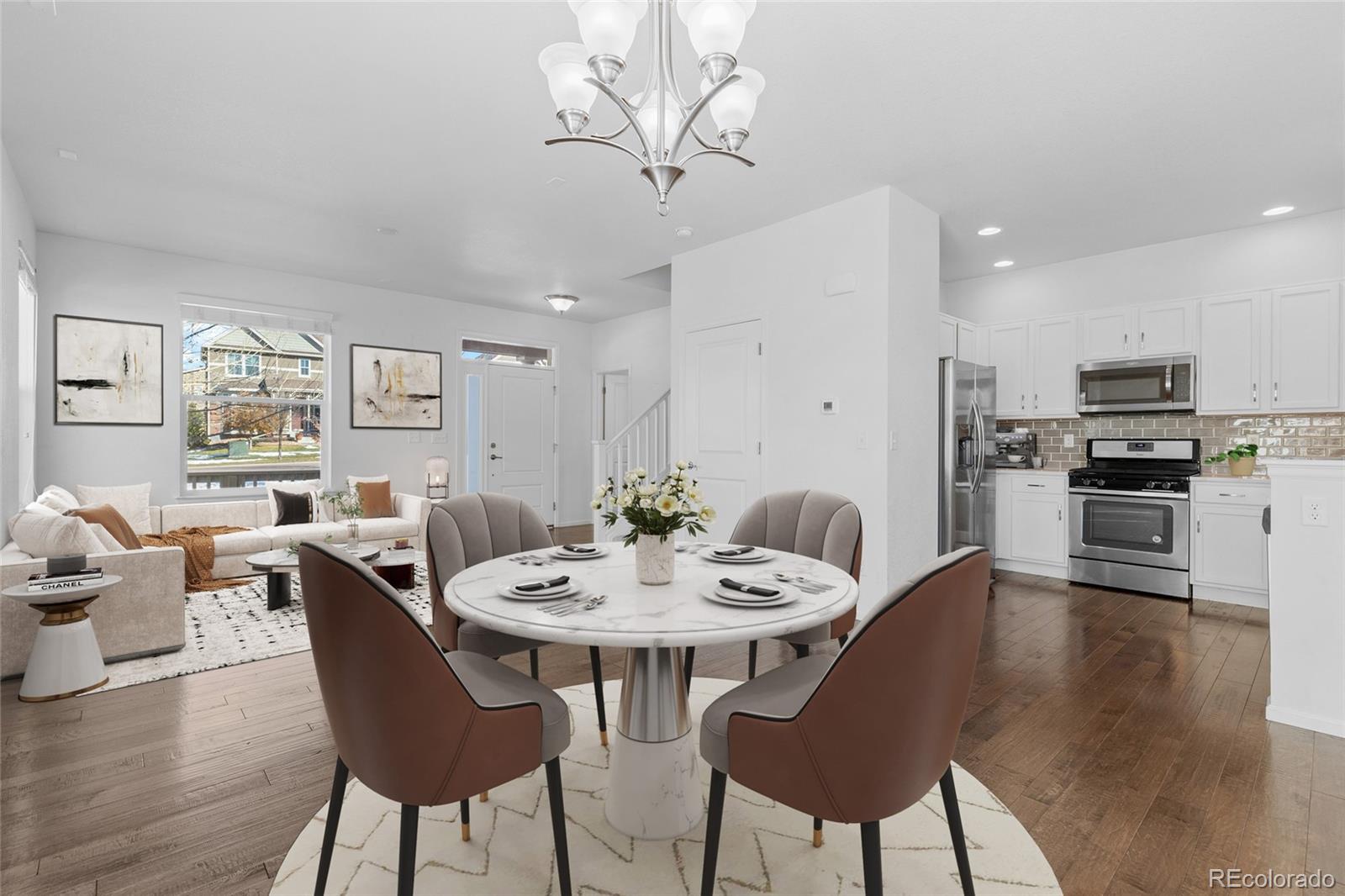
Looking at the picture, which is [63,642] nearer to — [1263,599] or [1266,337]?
[1263,599]

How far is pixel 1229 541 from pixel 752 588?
176 inches

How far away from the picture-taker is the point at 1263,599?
421 cm

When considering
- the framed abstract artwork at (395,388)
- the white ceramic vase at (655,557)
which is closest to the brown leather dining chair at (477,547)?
the white ceramic vase at (655,557)

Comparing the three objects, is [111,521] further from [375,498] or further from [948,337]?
[948,337]

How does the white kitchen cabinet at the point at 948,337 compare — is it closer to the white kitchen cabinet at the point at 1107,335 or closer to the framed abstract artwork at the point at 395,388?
the white kitchen cabinet at the point at 1107,335

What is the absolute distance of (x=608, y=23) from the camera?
1710mm

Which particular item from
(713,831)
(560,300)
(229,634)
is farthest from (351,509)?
(713,831)

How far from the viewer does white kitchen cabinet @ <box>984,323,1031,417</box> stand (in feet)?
18.2

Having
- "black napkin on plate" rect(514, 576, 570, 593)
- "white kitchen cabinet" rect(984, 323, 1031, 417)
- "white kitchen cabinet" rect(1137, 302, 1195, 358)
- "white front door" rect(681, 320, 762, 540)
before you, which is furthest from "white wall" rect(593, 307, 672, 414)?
"black napkin on plate" rect(514, 576, 570, 593)

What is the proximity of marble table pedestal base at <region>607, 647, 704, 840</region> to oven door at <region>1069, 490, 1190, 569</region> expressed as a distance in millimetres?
4338

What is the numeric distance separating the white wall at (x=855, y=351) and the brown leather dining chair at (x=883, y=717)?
2.71 meters

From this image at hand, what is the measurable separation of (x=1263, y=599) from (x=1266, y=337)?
177cm

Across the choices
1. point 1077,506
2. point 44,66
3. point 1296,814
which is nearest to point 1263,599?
point 1077,506

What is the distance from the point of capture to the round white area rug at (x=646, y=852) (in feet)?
5.29
